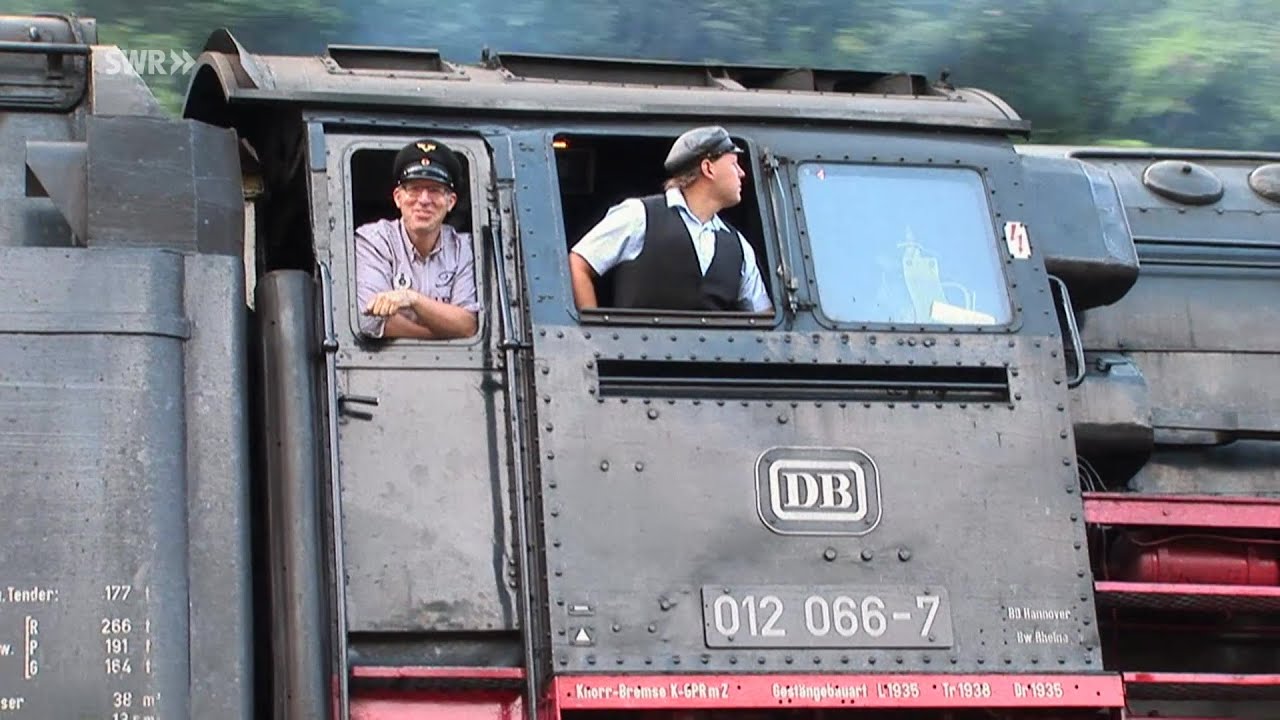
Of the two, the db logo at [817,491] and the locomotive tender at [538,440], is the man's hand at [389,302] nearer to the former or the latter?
the locomotive tender at [538,440]

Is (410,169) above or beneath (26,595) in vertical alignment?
above

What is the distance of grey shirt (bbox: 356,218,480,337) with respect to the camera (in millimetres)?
6102

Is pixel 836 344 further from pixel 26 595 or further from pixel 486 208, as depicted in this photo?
pixel 26 595

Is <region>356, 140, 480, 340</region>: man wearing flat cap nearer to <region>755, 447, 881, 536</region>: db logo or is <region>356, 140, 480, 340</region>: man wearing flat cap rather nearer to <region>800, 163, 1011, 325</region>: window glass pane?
<region>755, 447, 881, 536</region>: db logo

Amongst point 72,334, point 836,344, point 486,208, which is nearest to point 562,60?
point 486,208

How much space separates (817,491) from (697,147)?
1.14 m

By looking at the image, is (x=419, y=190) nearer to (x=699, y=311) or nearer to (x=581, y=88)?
(x=581, y=88)

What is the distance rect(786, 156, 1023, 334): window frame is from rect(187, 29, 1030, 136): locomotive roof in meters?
0.17

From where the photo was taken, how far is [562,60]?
6934 millimetres

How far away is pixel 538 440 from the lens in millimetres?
5863

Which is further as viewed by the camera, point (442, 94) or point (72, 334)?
point (442, 94)

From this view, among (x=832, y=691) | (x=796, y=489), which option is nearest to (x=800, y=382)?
(x=796, y=489)

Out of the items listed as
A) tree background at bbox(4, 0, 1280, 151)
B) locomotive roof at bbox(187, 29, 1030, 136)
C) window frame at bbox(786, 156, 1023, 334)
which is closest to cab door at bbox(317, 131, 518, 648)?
locomotive roof at bbox(187, 29, 1030, 136)

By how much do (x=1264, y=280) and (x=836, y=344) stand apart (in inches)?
99.8
